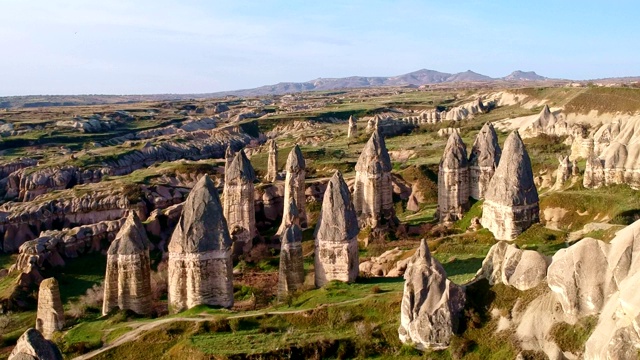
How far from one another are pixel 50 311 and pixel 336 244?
13.7 m

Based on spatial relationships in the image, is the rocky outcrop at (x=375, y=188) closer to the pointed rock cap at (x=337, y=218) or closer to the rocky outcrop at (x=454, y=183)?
the rocky outcrop at (x=454, y=183)

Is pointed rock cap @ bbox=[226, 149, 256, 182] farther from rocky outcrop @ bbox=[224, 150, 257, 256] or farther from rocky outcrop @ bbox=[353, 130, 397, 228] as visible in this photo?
rocky outcrop @ bbox=[353, 130, 397, 228]

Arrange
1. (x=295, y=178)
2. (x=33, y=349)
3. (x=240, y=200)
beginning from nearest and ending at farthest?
(x=33, y=349) → (x=240, y=200) → (x=295, y=178)

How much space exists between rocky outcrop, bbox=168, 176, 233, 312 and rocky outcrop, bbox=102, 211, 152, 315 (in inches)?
54.4

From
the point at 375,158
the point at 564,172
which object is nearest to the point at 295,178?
the point at 375,158

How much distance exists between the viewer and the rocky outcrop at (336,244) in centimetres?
2686

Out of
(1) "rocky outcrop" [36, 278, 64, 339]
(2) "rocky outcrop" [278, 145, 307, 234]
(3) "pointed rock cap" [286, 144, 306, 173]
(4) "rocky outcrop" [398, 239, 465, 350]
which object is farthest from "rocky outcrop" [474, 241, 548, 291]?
(3) "pointed rock cap" [286, 144, 306, 173]

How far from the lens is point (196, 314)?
24.2 m

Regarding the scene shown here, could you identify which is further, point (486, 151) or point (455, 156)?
point (486, 151)

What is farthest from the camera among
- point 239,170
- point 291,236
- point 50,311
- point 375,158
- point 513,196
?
point 239,170

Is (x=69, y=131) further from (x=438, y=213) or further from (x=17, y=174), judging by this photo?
(x=438, y=213)

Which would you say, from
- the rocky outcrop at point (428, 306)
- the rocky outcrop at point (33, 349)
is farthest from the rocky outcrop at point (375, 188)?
the rocky outcrop at point (33, 349)

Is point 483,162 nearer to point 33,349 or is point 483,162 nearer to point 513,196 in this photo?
point 513,196

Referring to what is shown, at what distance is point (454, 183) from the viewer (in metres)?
38.6
